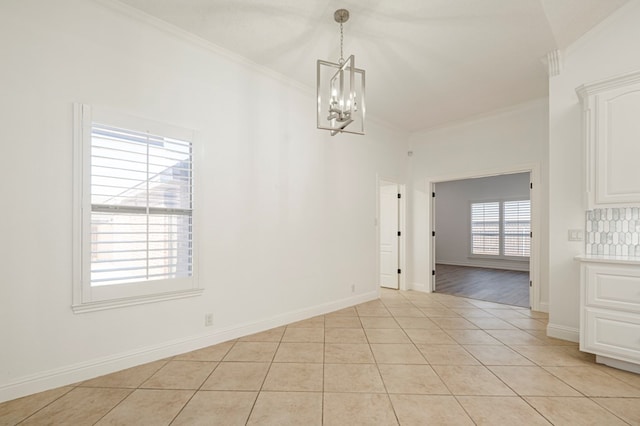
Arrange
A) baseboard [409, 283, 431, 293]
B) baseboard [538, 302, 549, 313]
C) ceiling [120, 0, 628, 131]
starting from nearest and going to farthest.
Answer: ceiling [120, 0, 628, 131] < baseboard [538, 302, 549, 313] < baseboard [409, 283, 431, 293]

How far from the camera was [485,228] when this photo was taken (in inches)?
346

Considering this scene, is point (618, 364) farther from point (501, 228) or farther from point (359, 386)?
point (501, 228)

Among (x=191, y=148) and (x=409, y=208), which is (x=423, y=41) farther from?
(x=409, y=208)

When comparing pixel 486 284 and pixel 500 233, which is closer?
pixel 486 284

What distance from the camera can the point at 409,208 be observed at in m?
5.64

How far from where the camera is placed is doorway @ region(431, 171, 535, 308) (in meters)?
7.74

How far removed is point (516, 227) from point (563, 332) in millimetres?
5948

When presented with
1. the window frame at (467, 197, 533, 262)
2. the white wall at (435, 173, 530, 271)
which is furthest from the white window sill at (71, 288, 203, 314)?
the window frame at (467, 197, 533, 262)

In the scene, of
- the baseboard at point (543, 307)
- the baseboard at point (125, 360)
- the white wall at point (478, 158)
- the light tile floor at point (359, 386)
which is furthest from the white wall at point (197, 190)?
the baseboard at point (543, 307)

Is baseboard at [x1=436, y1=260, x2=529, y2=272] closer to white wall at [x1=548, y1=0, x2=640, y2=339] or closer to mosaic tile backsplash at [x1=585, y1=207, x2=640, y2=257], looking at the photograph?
white wall at [x1=548, y1=0, x2=640, y2=339]

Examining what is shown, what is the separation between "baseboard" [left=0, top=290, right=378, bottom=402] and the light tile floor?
6cm

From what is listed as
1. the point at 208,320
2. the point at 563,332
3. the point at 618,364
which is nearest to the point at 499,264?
the point at 563,332

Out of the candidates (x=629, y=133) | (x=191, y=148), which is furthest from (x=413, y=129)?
(x=191, y=148)

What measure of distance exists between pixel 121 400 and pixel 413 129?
563cm
